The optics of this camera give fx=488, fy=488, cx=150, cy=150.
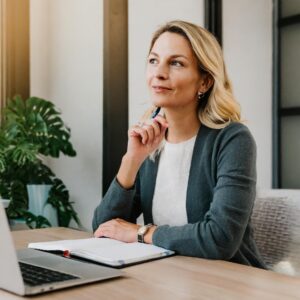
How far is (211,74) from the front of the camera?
155cm

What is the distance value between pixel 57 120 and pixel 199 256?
1809 millimetres

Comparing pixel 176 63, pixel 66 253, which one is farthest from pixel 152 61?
pixel 66 253

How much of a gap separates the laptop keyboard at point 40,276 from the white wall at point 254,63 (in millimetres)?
2949

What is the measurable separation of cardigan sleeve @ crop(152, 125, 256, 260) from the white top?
147 millimetres

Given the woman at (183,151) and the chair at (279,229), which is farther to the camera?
the chair at (279,229)

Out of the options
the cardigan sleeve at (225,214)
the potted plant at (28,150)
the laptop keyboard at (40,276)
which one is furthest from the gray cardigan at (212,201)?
the potted plant at (28,150)

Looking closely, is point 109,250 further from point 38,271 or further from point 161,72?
point 161,72

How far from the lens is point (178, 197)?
1491mm

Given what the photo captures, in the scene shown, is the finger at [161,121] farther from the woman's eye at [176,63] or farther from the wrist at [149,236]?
the wrist at [149,236]

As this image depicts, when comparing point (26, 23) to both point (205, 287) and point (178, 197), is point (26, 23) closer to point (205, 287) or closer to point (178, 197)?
point (178, 197)

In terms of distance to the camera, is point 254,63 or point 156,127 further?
point 254,63

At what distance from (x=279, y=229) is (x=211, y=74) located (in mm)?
543

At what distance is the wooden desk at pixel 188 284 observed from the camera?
82 cm

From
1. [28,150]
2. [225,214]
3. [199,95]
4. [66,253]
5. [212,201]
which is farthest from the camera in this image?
[28,150]
